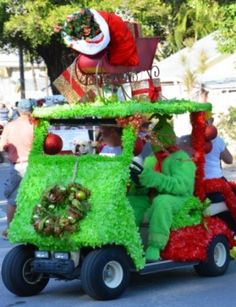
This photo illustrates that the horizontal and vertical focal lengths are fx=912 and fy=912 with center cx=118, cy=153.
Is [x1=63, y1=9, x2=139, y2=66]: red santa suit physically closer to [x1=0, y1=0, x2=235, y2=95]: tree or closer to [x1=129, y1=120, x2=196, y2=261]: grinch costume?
[x1=129, y1=120, x2=196, y2=261]: grinch costume

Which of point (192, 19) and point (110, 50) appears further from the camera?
point (192, 19)

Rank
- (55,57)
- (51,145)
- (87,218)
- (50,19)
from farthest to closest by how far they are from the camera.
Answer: (55,57) < (50,19) < (51,145) < (87,218)

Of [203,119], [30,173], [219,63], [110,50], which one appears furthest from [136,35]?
[219,63]

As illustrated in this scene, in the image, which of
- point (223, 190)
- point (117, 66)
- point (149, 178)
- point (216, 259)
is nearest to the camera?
point (149, 178)

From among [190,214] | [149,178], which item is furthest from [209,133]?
[149,178]

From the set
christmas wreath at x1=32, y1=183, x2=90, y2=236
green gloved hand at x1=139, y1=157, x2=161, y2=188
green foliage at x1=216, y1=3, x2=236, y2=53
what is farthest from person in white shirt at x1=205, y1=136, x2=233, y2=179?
green foliage at x1=216, y1=3, x2=236, y2=53

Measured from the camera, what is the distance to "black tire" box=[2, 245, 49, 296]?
843cm

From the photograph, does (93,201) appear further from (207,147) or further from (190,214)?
(207,147)

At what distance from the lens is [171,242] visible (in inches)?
341

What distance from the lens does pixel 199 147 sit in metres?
9.09

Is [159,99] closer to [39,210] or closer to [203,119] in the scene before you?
[203,119]

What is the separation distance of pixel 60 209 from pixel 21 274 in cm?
76

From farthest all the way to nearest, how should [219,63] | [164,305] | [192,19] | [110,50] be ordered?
[192,19], [219,63], [110,50], [164,305]

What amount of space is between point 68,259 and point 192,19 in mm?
48063
